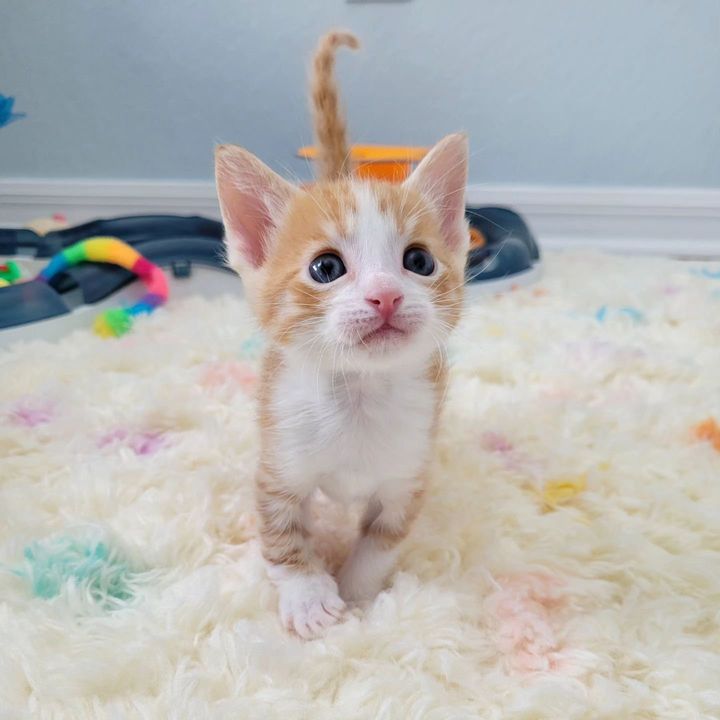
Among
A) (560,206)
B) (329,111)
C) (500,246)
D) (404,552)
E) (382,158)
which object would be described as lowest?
(560,206)

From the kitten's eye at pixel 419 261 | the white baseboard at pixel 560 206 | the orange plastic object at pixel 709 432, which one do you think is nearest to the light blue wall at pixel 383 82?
the white baseboard at pixel 560 206

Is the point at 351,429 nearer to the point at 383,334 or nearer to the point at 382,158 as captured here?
the point at 383,334

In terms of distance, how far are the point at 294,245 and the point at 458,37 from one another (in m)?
1.86

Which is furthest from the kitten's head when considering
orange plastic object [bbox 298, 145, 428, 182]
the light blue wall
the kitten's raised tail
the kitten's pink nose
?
the light blue wall

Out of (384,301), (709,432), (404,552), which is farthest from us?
(709,432)

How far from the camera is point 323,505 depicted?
100 centimetres

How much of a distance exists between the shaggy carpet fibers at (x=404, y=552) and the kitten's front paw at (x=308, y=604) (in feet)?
0.06

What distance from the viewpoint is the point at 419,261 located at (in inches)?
29.9

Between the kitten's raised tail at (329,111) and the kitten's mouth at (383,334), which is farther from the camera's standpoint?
the kitten's raised tail at (329,111)

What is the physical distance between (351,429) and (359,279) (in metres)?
0.18

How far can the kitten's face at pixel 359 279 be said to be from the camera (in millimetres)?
669

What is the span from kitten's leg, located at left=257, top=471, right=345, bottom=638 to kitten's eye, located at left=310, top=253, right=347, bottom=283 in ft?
0.84

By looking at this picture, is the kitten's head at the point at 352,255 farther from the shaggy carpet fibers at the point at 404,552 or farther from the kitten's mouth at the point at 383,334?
the shaggy carpet fibers at the point at 404,552

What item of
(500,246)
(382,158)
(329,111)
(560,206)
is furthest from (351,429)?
(560,206)
